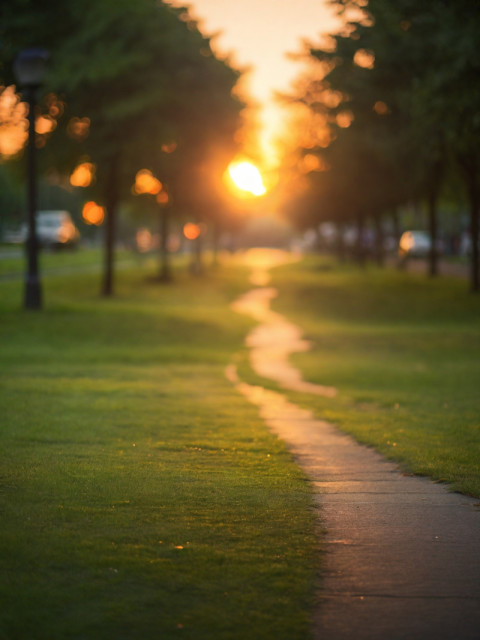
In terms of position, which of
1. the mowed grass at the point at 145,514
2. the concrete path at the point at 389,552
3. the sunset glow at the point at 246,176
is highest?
the sunset glow at the point at 246,176

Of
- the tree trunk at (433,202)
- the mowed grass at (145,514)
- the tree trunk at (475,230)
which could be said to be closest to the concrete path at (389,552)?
the mowed grass at (145,514)

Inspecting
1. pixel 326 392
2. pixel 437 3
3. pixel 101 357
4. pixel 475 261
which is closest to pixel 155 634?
pixel 326 392

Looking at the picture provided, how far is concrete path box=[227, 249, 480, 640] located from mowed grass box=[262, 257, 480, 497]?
0.41 m

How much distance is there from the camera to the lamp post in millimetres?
19562

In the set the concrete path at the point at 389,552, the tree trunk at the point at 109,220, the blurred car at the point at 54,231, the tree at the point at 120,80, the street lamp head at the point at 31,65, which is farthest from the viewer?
the blurred car at the point at 54,231

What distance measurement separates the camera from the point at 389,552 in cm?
518

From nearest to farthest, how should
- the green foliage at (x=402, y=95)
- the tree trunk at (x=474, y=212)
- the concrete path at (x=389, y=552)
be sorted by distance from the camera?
1. the concrete path at (x=389, y=552)
2. the green foliage at (x=402, y=95)
3. the tree trunk at (x=474, y=212)

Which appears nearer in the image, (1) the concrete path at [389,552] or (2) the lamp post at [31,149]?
(1) the concrete path at [389,552]

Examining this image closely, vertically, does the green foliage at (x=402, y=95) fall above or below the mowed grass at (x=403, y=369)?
above

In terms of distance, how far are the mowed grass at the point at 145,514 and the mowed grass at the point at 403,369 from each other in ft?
3.78

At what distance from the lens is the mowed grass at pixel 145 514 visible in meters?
4.21

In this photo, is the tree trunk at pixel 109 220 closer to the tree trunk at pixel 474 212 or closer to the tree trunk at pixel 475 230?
the tree trunk at pixel 474 212

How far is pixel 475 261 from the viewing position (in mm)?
33562

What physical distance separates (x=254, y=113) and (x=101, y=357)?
26.5 metres
